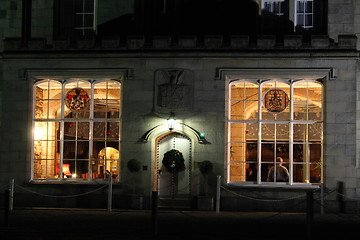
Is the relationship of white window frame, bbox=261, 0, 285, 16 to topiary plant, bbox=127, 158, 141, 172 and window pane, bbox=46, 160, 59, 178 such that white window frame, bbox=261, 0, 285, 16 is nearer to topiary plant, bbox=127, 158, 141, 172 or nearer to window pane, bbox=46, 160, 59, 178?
topiary plant, bbox=127, 158, 141, 172

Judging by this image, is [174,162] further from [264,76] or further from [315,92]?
[315,92]


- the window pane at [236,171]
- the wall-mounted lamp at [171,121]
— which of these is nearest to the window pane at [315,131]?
the window pane at [236,171]

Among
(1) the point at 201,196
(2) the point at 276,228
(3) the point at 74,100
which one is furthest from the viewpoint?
(3) the point at 74,100

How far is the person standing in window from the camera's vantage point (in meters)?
19.1

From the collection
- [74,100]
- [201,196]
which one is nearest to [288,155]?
[201,196]

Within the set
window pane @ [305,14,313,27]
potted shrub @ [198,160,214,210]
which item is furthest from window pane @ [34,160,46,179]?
window pane @ [305,14,313,27]

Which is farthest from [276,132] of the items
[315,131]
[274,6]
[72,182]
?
Answer: [72,182]

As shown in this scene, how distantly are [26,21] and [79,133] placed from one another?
5.03 metres

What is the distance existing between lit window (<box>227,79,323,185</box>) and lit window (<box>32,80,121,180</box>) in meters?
4.05

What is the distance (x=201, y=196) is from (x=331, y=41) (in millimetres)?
6751

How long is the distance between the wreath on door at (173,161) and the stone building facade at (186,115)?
5 cm

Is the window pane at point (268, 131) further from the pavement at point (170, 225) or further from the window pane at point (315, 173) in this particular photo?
the pavement at point (170, 225)

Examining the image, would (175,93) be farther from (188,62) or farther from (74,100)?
(74,100)

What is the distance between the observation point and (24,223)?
15.1 m
